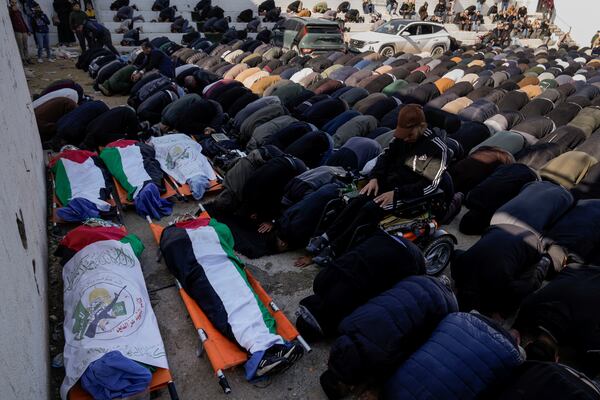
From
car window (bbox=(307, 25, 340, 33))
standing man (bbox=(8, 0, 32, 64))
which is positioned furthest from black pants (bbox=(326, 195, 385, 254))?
car window (bbox=(307, 25, 340, 33))

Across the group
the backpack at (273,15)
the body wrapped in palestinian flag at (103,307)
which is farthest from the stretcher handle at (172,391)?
the backpack at (273,15)

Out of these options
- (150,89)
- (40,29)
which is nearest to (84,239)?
(150,89)

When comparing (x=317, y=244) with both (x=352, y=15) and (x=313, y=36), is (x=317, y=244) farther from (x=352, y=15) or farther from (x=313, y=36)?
(x=352, y=15)

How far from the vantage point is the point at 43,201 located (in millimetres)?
5012

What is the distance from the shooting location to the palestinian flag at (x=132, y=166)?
5371 mm

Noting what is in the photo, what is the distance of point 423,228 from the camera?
4.16m

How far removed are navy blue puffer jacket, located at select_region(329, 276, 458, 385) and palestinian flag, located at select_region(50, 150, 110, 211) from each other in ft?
11.6

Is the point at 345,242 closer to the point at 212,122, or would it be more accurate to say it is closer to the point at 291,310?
the point at 291,310

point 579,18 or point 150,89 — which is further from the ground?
point 579,18

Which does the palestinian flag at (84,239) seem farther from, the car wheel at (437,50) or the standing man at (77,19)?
the car wheel at (437,50)

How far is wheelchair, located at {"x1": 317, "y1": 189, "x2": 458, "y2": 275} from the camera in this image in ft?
13.3

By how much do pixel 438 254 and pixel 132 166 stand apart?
4029 mm

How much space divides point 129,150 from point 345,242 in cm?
350

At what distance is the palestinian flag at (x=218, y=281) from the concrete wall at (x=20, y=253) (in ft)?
3.64
